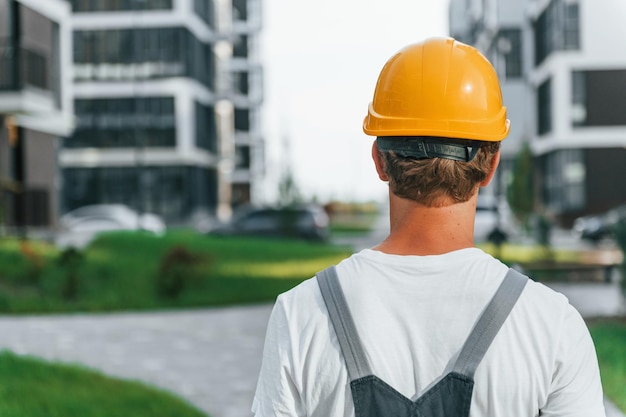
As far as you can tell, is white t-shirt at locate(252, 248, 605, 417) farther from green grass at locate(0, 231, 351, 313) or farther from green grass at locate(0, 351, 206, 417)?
green grass at locate(0, 231, 351, 313)

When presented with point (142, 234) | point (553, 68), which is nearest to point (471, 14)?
point (553, 68)

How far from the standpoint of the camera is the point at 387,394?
1.63 metres

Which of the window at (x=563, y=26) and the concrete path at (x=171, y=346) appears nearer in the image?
the concrete path at (x=171, y=346)

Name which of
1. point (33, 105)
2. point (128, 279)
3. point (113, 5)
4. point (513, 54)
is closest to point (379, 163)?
point (128, 279)

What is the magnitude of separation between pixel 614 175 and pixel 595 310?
31.2m

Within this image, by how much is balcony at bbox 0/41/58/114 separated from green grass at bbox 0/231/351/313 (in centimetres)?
825

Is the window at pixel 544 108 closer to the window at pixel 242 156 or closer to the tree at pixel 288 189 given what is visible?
the tree at pixel 288 189

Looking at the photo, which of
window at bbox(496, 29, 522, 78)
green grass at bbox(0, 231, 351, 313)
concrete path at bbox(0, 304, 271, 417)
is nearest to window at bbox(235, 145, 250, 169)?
window at bbox(496, 29, 522, 78)

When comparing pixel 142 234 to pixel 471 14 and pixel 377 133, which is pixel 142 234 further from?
pixel 471 14

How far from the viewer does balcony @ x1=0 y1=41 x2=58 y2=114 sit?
27141 millimetres

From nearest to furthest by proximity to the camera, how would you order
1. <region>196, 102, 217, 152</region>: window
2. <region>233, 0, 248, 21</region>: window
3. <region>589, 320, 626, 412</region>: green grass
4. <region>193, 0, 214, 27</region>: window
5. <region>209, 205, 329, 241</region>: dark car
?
<region>589, 320, 626, 412</region>: green grass, <region>209, 205, 329, 241</region>: dark car, <region>196, 102, 217, 152</region>: window, <region>193, 0, 214, 27</region>: window, <region>233, 0, 248, 21</region>: window

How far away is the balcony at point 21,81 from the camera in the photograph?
2714cm

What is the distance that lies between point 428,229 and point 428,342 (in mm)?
217

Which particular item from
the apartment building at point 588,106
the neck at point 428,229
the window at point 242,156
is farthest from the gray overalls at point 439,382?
the window at point 242,156
